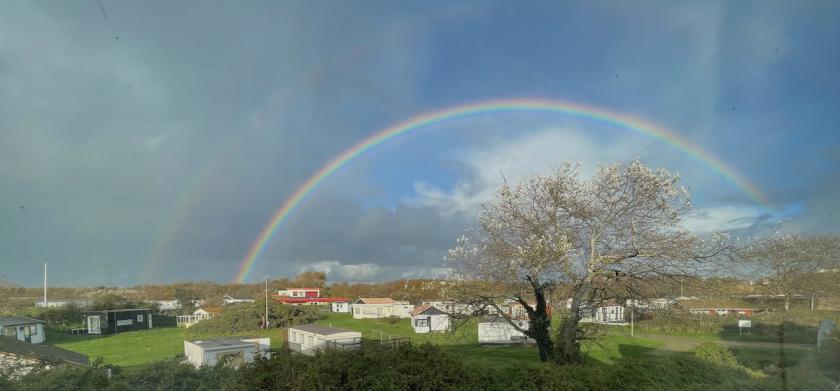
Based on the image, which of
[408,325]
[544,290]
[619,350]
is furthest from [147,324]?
[544,290]

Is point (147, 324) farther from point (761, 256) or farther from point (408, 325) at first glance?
Result: point (761, 256)

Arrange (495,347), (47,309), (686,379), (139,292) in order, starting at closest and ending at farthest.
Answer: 1. (686,379)
2. (495,347)
3. (47,309)
4. (139,292)

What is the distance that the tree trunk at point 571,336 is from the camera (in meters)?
11.1

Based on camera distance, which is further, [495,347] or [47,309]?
[47,309]

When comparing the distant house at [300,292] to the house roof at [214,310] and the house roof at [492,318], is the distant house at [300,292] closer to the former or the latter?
the house roof at [214,310]

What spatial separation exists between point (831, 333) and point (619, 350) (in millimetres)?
9192

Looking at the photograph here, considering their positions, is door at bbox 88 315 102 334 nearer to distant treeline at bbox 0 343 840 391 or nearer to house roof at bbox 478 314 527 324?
house roof at bbox 478 314 527 324

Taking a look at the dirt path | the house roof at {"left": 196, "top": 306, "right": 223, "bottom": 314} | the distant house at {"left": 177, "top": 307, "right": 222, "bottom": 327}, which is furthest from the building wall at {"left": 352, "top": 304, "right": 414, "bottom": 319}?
the dirt path

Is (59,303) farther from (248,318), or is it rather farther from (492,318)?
(492,318)

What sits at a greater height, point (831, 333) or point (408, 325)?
point (831, 333)

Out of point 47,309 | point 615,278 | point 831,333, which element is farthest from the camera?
point 47,309

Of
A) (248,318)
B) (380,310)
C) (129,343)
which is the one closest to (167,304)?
(248,318)

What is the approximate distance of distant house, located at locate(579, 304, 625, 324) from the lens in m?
11.9

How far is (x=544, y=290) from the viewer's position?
11516 millimetres
